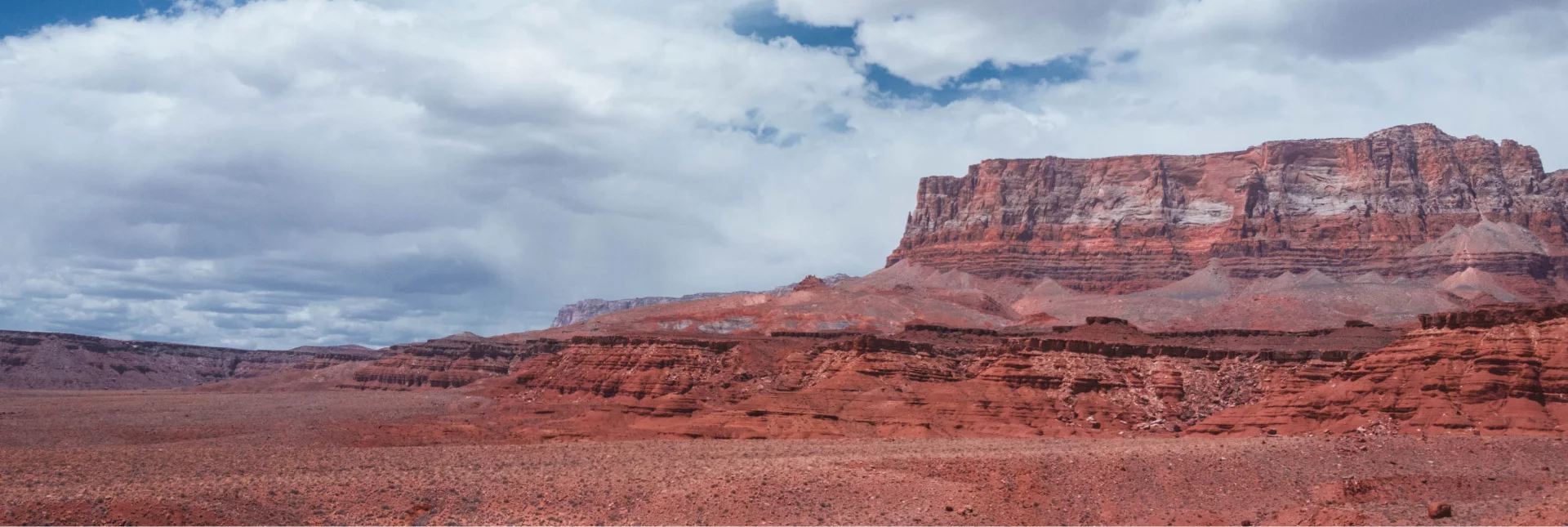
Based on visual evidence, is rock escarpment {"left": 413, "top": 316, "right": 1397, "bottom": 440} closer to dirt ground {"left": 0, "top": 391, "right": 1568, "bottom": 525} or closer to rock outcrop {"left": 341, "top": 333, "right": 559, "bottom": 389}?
dirt ground {"left": 0, "top": 391, "right": 1568, "bottom": 525}

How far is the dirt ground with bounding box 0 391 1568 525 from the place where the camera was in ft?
105

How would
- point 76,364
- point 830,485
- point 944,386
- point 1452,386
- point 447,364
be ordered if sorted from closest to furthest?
point 830,485
point 1452,386
point 944,386
point 447,364
point 76,364

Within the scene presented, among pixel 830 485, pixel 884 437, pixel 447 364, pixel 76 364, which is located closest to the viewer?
pixel 830 485

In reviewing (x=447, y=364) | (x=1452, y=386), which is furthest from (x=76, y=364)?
(x=1452, y=386)

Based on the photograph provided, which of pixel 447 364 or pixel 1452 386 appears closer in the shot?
pixel 1452 386

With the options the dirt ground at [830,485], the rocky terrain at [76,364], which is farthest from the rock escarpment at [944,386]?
the rocky terrain at [76,364]

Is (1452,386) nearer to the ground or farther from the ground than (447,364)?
nearer to the ground

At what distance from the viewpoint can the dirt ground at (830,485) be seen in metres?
32.0

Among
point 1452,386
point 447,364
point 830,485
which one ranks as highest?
point 447,364

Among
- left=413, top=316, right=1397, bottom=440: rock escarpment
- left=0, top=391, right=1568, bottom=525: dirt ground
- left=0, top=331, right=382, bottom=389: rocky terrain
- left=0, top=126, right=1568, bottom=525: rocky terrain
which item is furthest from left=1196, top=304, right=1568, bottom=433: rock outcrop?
left=0, top=331, right=382, bottom=389: rocky terrain

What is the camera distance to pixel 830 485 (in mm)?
37219

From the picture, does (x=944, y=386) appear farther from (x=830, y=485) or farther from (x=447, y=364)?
(x=447, y=364)

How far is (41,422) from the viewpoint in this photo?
258ft

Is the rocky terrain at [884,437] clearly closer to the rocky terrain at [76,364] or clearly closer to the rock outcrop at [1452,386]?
the rock outcrop at [1452,386]
